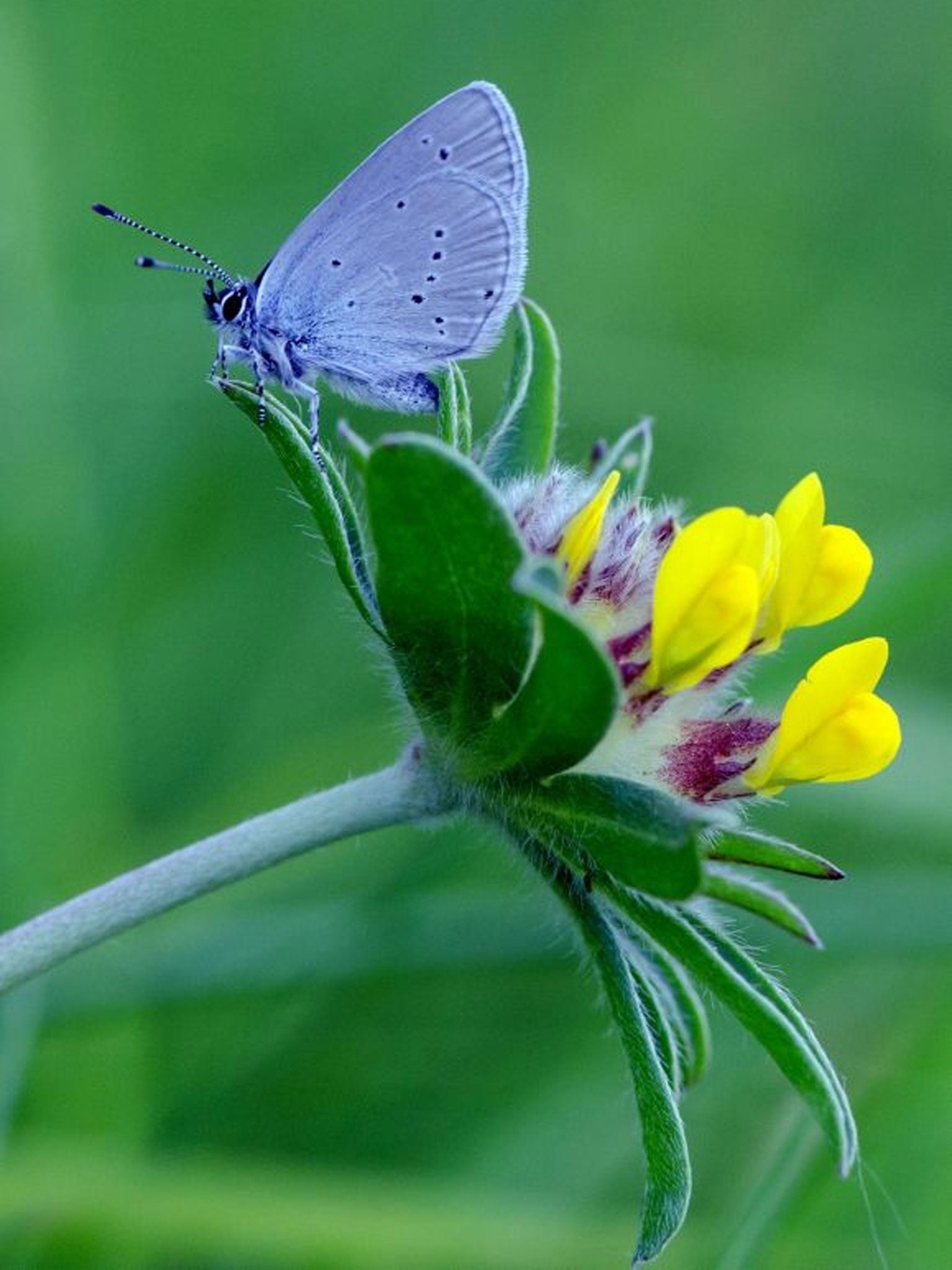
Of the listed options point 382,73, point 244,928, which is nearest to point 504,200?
point 244,928

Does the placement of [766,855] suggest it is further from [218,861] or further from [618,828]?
[218,861]

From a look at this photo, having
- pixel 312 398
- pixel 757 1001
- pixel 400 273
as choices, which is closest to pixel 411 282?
pixel 400 273

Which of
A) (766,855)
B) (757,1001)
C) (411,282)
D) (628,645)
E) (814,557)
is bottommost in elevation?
(757,1001)

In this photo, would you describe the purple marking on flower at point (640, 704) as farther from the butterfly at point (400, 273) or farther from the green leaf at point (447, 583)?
the butterfly at point (400, 273)

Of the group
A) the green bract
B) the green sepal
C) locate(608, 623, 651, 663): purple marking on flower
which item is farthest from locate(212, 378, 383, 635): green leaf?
locate(608, 623, 651, 663): purple marking on flower

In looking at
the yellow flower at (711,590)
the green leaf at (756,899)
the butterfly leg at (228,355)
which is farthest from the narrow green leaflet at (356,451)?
the butterfly leg at (228,355)
